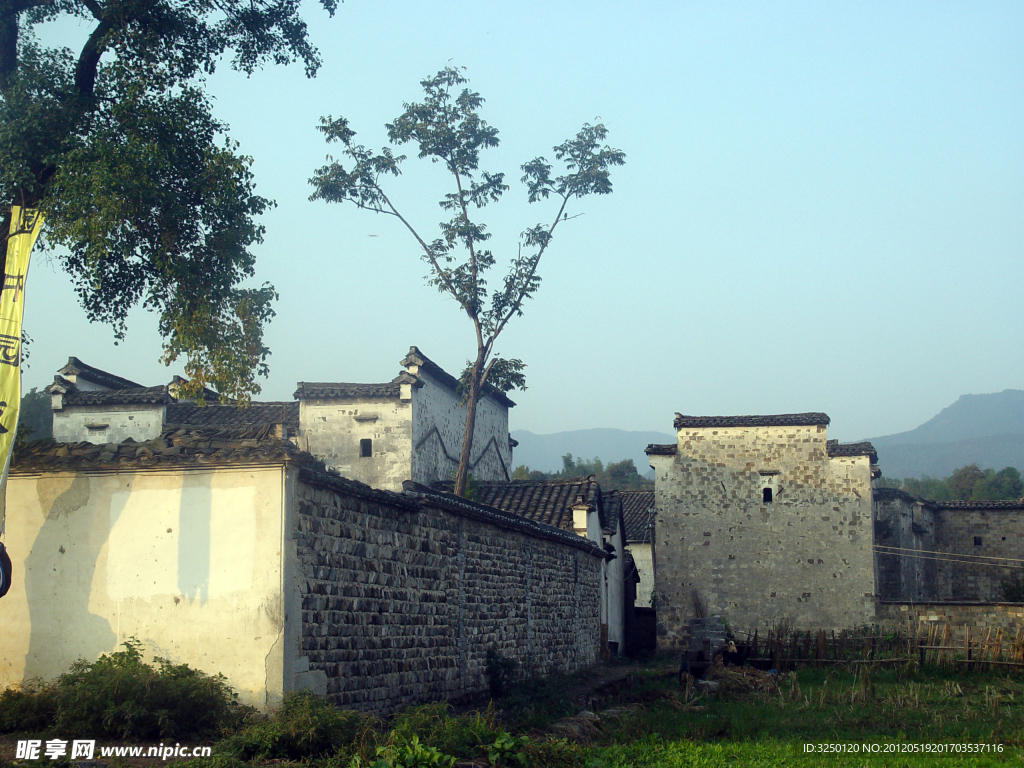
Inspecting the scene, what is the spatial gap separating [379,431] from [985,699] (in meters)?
16.4

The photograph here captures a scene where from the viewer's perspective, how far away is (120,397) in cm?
2608

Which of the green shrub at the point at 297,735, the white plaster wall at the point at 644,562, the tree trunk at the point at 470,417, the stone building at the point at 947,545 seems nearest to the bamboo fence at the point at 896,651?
the tree trunk at the point at 470,417

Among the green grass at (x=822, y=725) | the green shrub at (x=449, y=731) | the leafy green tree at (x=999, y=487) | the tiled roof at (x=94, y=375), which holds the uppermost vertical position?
the tiled roof at (x=94, y=375)

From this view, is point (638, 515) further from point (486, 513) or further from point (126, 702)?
point (126, 702)

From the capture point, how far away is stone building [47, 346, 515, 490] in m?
25.1

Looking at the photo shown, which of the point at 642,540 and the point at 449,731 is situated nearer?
the point at 449,731

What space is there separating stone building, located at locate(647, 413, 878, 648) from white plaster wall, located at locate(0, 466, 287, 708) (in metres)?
19.6

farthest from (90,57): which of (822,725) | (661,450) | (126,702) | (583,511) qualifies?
(661,450)

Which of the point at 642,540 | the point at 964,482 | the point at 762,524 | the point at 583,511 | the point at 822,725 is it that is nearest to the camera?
the point at 822,725

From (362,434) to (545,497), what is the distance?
6.20m

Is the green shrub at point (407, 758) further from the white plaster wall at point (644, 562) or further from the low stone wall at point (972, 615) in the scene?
the white plaster wall at point (644, 562)

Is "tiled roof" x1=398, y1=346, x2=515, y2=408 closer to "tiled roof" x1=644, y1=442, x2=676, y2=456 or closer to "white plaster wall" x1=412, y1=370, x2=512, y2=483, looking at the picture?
"white plaster wall" x1=412, y1=370, x2=512, y2=483

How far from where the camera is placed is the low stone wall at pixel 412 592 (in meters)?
9.58

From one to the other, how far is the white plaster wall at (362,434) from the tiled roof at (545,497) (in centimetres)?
287
